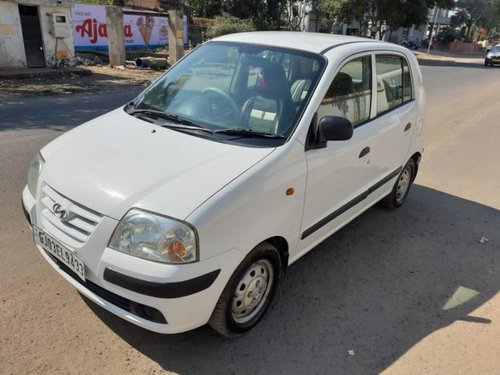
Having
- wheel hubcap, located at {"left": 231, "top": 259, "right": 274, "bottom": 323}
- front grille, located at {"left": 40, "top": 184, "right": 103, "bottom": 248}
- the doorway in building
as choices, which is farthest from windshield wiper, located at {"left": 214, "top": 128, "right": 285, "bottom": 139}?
the doorway in building

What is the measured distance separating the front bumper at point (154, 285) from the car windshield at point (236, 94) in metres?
0.91

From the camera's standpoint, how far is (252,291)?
111 inches

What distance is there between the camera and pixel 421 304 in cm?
338

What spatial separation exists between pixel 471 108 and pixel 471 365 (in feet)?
37.8

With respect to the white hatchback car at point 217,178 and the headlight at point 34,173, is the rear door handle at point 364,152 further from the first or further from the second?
the headlight at point 34,173

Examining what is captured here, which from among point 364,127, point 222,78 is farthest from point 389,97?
point 222,78

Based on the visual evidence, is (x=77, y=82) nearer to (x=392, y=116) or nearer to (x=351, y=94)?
(x=392, y=116)

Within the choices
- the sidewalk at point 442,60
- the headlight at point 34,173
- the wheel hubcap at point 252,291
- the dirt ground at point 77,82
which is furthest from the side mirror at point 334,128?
the sidewalk at point 442,60

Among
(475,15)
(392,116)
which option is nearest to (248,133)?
(392,116)

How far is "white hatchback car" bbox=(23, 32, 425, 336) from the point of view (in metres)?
2.32

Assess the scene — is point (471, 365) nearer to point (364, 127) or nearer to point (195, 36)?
point (364, 127)

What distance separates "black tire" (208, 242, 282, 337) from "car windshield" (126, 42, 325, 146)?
74cm

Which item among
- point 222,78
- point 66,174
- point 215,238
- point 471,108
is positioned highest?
point 222,78

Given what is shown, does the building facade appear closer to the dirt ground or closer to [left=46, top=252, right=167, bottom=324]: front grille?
the dirt ground
